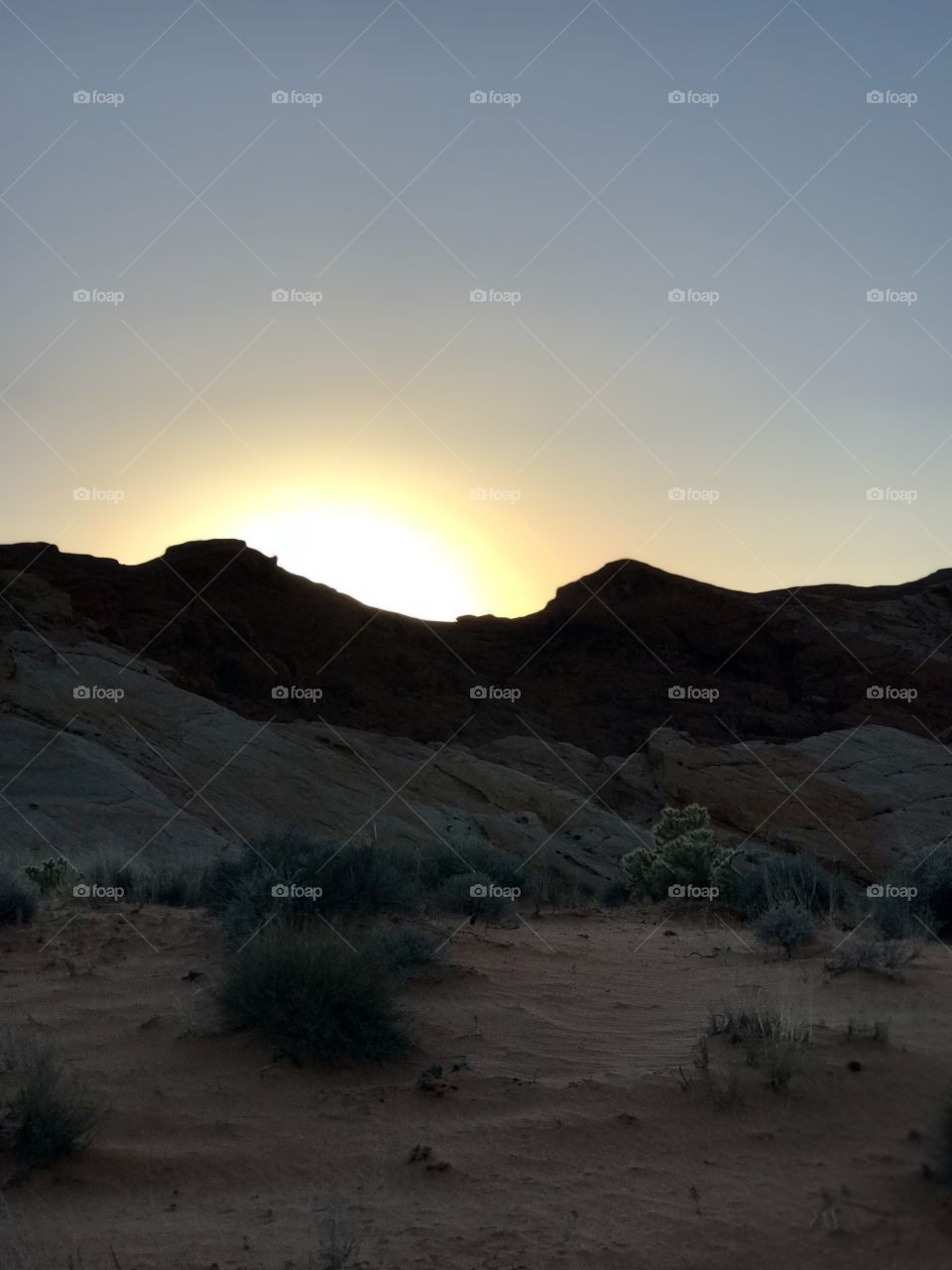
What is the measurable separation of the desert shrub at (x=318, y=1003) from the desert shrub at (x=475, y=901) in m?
3.79

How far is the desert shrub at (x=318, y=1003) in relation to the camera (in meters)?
6.07

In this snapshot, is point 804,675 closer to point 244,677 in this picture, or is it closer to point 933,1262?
point 244,677

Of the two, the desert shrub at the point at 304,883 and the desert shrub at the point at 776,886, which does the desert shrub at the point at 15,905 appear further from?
the desert shrub at the point at 776,886

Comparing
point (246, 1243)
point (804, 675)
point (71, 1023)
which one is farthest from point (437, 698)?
point (246, 1243)

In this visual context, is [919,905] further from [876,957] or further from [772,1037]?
[772,1037]

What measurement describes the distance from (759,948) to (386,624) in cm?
3838

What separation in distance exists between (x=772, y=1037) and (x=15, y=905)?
22.7ft

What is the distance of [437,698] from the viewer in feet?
138

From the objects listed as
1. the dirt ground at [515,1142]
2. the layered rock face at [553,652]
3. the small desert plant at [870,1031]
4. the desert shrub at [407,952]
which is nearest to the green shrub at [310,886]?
the desert shrub at [407,952]

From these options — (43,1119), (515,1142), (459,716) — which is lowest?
(515,1142)

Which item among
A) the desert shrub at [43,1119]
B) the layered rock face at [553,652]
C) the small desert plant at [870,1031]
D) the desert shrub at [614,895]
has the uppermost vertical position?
the layered rock face at [553,652]

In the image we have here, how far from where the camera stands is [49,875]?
11094 millimetres

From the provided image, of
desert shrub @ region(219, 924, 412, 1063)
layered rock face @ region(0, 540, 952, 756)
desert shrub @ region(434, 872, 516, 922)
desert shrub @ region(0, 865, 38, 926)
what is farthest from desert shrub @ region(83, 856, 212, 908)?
layered rock face @ region(0, 540, 952, 756)

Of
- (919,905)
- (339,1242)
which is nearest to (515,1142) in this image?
(339,1242)
